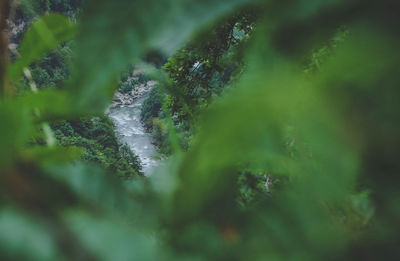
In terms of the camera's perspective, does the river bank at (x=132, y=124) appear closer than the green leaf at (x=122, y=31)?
No

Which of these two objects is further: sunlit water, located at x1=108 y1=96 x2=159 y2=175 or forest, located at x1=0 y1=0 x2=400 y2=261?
sunlit water, located at x1=108 y1=96 x2=159 y2=175

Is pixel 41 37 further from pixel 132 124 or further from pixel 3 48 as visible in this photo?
pixel 132 124

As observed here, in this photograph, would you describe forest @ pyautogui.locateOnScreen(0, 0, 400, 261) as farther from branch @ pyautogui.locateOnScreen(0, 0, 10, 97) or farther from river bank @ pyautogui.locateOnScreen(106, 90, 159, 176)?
river bank @ pyautogui.locateOnScreen(106, 90, 159, 176)

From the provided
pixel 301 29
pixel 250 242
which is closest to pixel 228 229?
pixel 250 242

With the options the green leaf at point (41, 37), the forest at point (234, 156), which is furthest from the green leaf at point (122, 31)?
the green leaf at point (41, 37)

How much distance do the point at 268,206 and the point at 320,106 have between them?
63 millimetres

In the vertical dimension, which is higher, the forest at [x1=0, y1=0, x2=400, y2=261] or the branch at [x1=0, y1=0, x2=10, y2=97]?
the branch at [x1=0, y1=0, x2=10, y2=97]

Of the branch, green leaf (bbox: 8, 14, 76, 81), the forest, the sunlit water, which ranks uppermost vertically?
the sunlit water

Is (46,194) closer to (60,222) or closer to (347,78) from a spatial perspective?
(60,222)

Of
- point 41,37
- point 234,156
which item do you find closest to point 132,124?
point 41,37

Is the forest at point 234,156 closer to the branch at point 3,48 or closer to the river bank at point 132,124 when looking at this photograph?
the branch at point 3,48

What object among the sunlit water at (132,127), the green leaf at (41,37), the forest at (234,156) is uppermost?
the sunlit water at (132,127)

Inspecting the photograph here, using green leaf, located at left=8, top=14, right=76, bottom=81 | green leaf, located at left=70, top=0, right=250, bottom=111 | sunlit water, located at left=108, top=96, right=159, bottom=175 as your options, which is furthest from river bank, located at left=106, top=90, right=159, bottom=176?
green leaf, located at left=70, top=0, right=250, bottom=111

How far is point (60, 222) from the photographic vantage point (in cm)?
12
